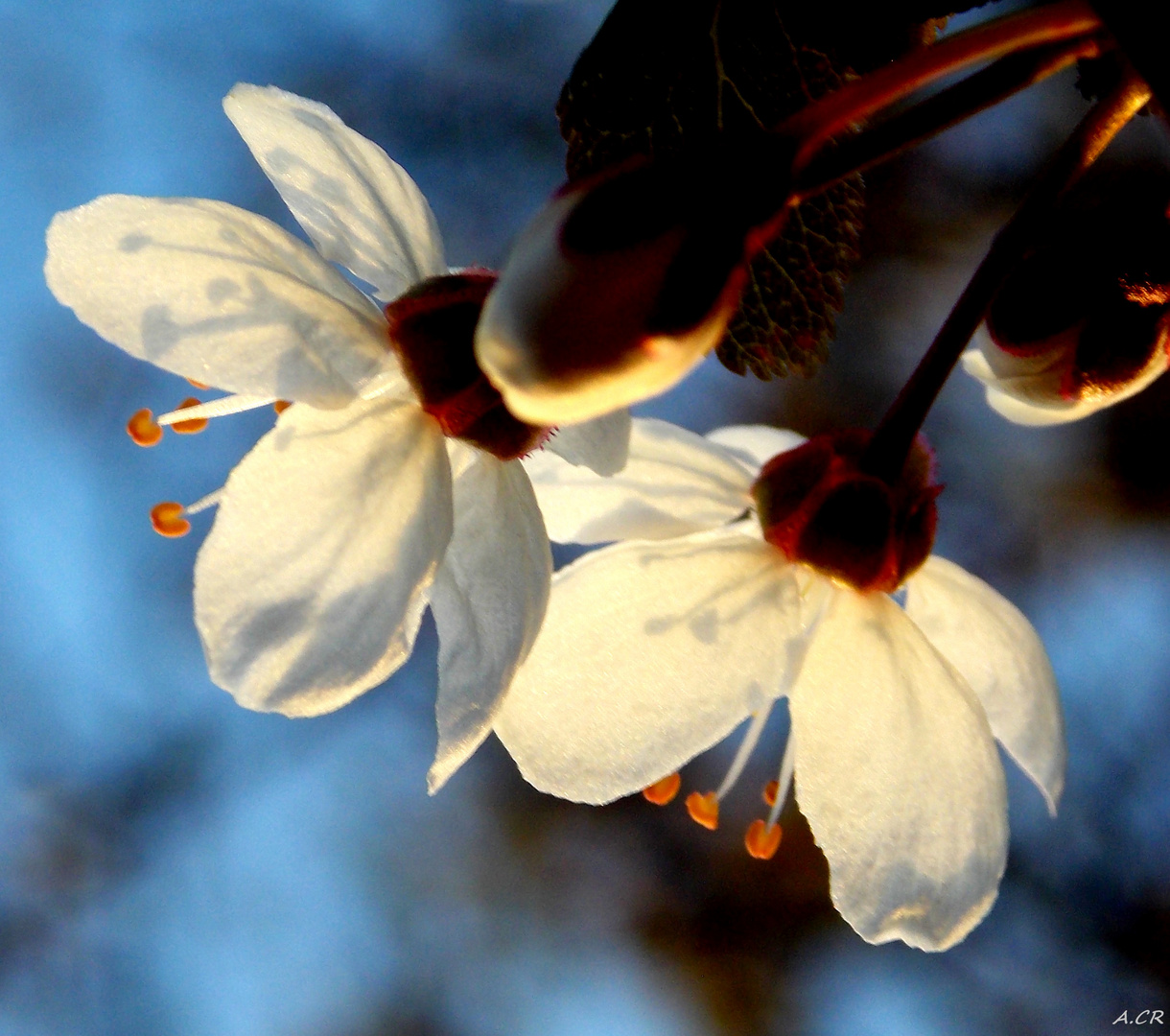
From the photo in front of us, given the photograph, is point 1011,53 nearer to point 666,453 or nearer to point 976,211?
point 666,453

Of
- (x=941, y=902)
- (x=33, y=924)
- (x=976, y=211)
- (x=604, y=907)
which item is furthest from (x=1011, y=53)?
(x=33, y=924)

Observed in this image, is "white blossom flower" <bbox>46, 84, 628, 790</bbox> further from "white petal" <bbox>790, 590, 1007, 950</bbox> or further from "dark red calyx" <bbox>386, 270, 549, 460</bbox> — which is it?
"white petal" <bbox>790, 590, 1007, 950</bbox>

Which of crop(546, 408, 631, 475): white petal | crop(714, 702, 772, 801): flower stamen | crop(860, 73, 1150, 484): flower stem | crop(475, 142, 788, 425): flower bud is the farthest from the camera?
crop(714, 702, 772, 801): flower stamen

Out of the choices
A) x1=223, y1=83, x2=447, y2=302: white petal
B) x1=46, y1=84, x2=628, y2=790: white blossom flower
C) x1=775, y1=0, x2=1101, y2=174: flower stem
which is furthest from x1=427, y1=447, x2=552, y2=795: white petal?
x1=775, y1=0, x2=1101, y2=174: flower stem

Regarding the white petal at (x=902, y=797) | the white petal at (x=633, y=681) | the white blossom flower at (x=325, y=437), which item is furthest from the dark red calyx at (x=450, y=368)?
the white petal at (x=902, y=797)

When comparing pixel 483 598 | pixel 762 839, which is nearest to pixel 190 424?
pixel 483 598

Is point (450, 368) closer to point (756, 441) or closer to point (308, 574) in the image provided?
point (308, 574)
